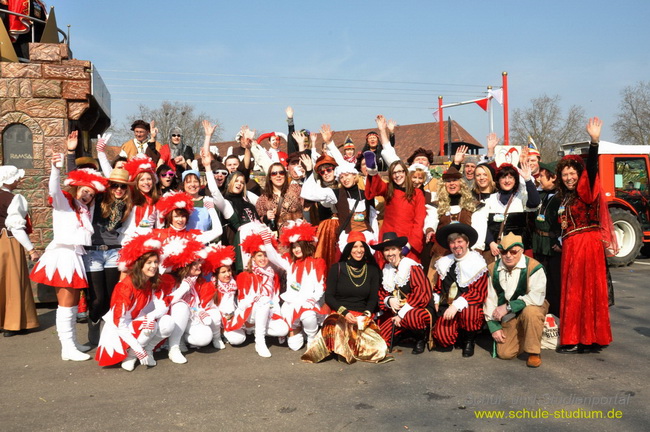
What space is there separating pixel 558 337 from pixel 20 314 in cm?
557

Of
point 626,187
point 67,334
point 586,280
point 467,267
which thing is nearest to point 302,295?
point 467,267

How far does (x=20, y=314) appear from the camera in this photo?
6.16 metres

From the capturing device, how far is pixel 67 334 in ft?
17.0

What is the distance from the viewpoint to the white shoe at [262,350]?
529 centimetres

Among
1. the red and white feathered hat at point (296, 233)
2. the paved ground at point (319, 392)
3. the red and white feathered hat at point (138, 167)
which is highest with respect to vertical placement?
the red and white feathered hat at point (138, 167)

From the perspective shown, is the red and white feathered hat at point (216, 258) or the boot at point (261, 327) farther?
the red and white feathered hat at point (216, 258)

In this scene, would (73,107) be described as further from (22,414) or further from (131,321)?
(22,414)

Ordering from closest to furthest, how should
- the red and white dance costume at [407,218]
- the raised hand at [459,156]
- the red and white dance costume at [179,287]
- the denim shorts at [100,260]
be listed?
1. the red and white dance costume at [179,287]
2. the denim shorts at [100,260]
3. the red and white dance costume at [407,218]
4. the raised hand at [459,156]

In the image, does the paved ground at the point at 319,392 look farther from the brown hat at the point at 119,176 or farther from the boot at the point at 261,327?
the brown hat at the point at 119,176

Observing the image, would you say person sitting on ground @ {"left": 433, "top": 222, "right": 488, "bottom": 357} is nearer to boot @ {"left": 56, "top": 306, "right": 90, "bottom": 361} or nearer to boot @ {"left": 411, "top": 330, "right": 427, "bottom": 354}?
boot @ {"left": 411, "top": 330, "right": 427, "bottom": 354}

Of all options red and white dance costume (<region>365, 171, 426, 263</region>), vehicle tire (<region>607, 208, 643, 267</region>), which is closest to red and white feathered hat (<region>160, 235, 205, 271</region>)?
red and white dance costume (<region>365, 171, 426, 263</region>)

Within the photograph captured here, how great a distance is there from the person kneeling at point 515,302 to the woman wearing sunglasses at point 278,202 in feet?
7.50

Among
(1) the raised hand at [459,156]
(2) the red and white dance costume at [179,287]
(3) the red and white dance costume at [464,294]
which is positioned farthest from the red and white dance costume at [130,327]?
(1) the raised hand at [459,156]

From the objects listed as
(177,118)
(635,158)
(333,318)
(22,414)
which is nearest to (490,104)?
(635,158)
